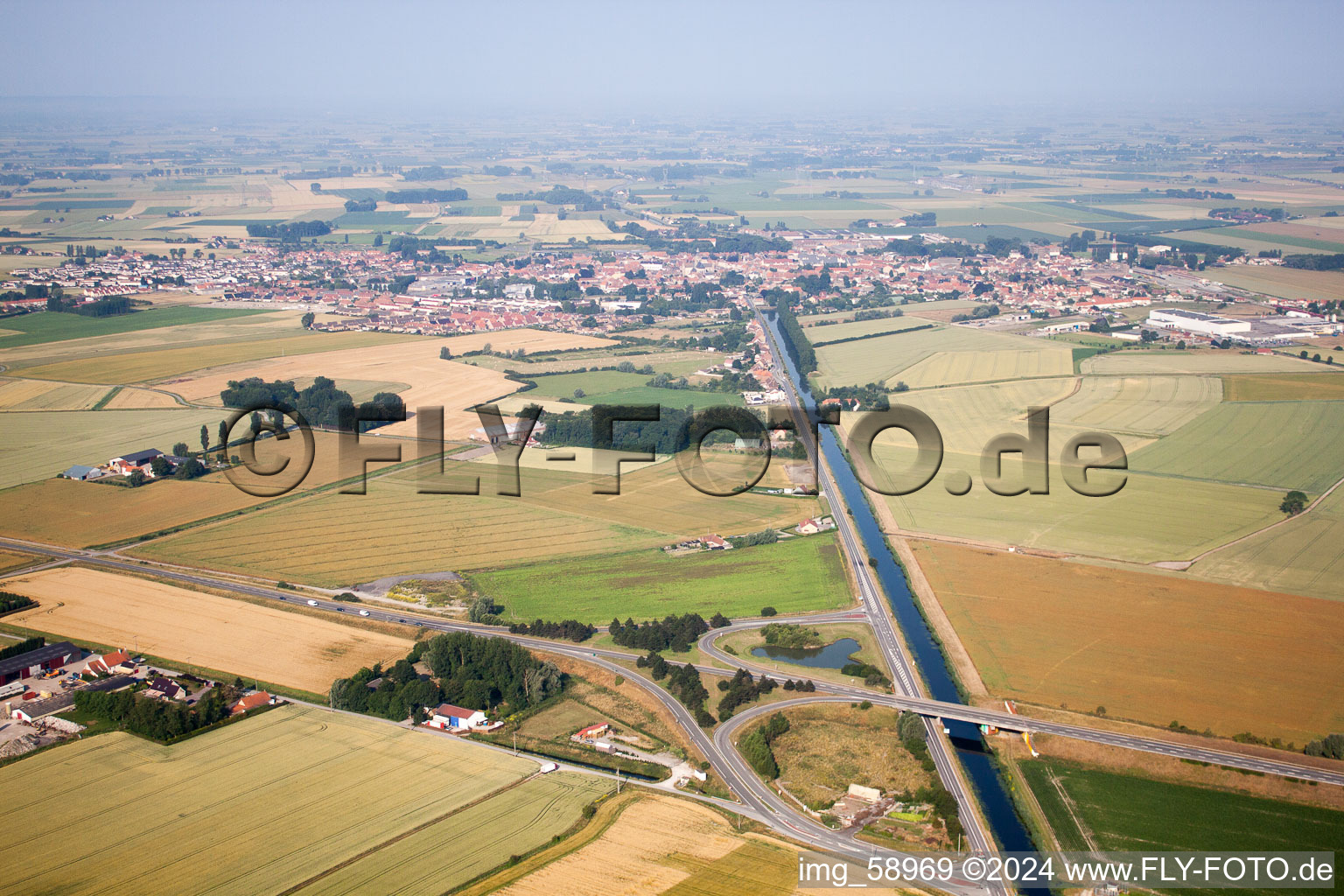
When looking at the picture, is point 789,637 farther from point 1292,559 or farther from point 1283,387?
point 1283,387

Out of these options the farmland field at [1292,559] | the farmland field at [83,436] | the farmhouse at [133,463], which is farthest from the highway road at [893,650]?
the farmland field at [83,436]

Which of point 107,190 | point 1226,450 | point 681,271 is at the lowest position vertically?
point 1226,450

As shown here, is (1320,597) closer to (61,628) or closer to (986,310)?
(61,628)

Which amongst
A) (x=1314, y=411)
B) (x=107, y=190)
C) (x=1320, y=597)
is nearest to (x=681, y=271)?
(x=1314, y=411)

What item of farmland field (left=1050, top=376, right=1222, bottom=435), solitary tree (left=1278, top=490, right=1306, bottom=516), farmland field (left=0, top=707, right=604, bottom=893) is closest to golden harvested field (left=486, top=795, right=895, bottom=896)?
farmland field (left=0, top=707, right=604, bottom=893)

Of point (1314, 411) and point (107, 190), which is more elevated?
point (107, 190)

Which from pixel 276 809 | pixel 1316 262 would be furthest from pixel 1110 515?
pixel 1316 262

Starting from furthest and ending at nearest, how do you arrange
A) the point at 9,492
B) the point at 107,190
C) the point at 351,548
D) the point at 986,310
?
the point at 107,190
the point at 986,310
the point at 9,492
the point at 351,548
